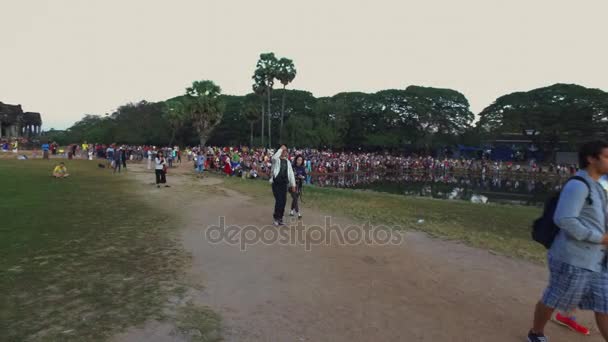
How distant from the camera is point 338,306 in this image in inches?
147

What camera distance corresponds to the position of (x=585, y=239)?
262 cm

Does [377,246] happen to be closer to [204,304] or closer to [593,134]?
[204,304]

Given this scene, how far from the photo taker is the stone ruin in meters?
48.2

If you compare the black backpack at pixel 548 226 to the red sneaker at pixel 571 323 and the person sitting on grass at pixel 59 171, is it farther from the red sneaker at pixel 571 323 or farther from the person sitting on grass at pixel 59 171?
the person sitting on grass at pixel 59 171

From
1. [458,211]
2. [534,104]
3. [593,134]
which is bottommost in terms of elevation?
[458,211]

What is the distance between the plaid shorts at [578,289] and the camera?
2711 mm

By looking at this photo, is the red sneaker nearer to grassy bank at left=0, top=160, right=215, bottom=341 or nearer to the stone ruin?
grassy bank at left=0, top=160, right=215, bottom=341

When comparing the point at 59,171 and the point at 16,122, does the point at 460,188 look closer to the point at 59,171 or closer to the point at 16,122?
the point at 59,171

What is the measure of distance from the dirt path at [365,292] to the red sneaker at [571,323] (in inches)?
3.5

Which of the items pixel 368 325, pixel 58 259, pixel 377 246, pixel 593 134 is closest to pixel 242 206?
pixel 377 246

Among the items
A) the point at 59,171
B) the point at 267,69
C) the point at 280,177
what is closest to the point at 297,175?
the point at 280,177

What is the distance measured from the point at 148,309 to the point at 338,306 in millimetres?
1893

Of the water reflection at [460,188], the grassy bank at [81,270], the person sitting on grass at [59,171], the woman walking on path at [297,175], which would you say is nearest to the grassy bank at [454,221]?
the woman walking on path at [297,175]

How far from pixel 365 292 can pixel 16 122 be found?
61.5m
